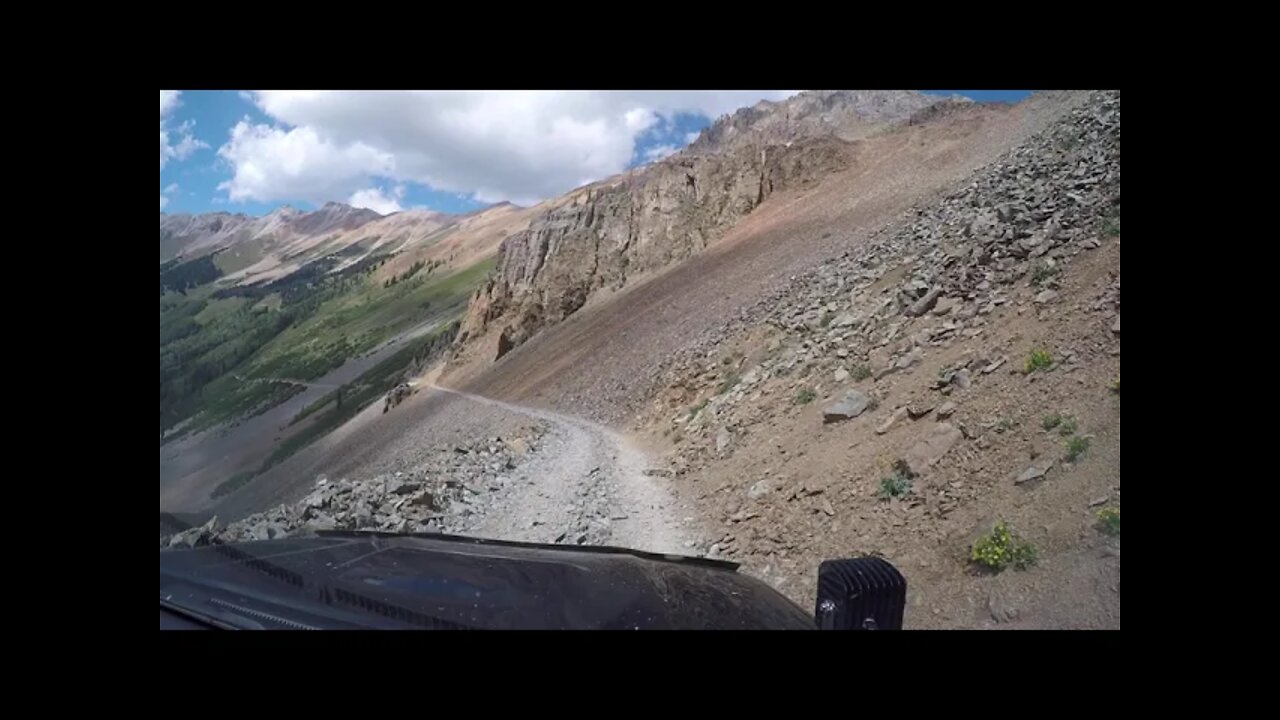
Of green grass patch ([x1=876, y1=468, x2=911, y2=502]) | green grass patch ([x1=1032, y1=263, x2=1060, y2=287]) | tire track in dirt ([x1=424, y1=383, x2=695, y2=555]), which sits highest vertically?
green grass patch ([x1=1032, y1=263, x2=1060, y2=287])

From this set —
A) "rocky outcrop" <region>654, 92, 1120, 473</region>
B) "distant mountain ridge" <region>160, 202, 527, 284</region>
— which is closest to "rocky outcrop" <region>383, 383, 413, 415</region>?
"rocky outcrop" <region>654, 92, 1120, 473</region>

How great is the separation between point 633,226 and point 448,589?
3922 cm

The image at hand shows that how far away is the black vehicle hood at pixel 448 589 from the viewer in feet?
8.96

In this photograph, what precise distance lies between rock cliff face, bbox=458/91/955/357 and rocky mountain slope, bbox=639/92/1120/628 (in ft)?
77.5

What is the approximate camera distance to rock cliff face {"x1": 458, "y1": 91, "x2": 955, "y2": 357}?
38.5 m

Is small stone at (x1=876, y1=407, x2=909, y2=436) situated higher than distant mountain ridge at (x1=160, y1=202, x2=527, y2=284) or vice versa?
distant mountain ridge at (x1=160, y1=202, x2=527, y2=284)

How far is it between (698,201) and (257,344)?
24155mm

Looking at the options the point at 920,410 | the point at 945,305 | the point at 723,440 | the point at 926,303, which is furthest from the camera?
the point at 723,440

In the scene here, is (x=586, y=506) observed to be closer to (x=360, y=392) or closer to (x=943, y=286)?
(x=943, y=286)

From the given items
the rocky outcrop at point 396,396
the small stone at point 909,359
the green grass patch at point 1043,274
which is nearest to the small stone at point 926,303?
the small stone at point 909,359

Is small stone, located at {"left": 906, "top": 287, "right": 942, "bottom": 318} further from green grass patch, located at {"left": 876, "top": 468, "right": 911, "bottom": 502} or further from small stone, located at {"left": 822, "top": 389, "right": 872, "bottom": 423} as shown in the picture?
green grass patch, located at {"left": 876, "top": 468, "right": 911, "bottom": 502}

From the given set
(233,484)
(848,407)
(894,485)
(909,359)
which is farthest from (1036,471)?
(233,484)

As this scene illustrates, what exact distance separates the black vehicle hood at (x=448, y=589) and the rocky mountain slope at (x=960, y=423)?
274cm

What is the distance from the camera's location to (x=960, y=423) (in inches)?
290
